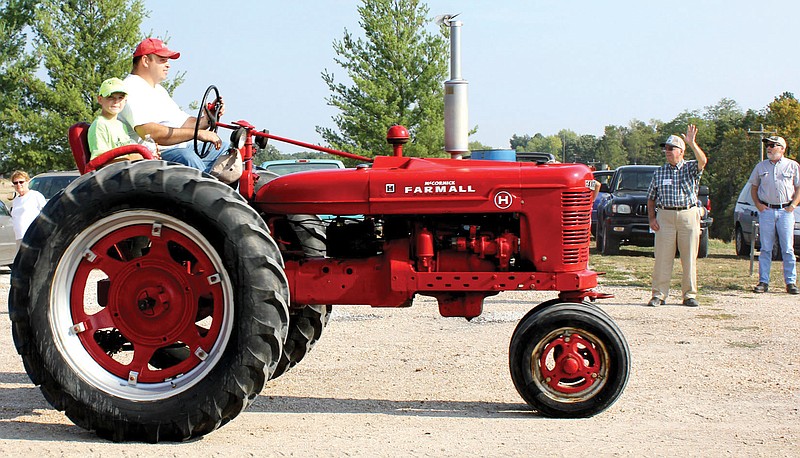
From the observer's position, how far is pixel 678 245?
1164cm

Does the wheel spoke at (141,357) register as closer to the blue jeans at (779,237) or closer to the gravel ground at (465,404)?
the gravel ground at (465,404)

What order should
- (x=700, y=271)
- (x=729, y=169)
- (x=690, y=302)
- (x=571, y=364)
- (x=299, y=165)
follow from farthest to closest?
(x=729, y=169) → (x=299, y=165) → (x=700, y=271) → (x=690, y=302) → (x=571, y=364)

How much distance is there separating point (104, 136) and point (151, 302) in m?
1.15

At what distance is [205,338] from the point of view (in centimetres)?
543

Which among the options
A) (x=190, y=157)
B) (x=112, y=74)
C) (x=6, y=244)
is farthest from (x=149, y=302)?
(x=112, y=74)

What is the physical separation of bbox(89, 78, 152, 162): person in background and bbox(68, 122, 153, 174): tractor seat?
102 millimetres

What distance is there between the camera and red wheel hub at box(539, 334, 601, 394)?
18.4ft

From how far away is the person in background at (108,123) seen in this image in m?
5.95

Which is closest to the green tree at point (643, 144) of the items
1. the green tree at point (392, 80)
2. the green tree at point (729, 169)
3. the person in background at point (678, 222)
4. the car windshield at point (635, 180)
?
the green tree at point (729, 169)

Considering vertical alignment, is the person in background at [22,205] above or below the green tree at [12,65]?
below

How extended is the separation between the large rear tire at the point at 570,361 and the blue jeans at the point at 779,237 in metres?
8.00

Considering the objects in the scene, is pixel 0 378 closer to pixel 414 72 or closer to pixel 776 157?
pixel 776 157

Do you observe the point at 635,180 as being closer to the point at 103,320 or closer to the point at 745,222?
the point at 745,222

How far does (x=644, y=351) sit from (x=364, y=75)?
2639 centimetres
